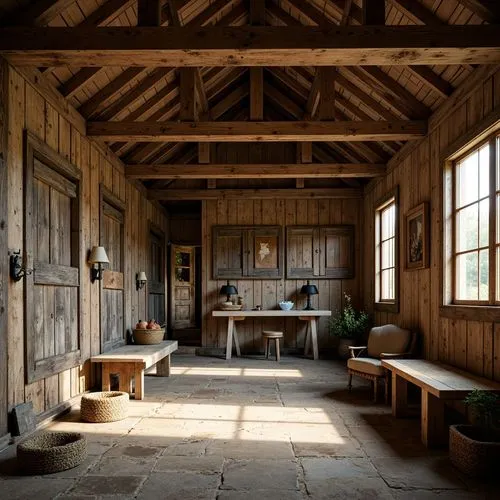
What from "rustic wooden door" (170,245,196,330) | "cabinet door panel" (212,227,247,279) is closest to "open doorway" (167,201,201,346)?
"rustic wooden door" (170,245,196,330)

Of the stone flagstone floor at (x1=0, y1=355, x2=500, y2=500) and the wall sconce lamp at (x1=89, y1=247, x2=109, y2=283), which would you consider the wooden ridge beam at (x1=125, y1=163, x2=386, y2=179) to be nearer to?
the wall sconce lamp at (x1=89, y1=247, x2=109, y2=283)

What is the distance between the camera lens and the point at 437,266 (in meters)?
5.10

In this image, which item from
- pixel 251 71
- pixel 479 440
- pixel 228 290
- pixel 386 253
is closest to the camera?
pixel 479 440

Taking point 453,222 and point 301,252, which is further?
point 301,252

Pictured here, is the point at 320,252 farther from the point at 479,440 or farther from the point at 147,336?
the point at 479,440

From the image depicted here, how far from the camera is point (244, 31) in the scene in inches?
142

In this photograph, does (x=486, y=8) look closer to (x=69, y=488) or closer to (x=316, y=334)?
(x=69, y=488)

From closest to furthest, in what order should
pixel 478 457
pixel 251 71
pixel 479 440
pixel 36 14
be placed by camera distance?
1. pixel 478 457
2. pixel 479 440
3. pixel 36 14
4. pixel 251 71

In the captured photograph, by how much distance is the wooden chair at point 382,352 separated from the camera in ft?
17.0

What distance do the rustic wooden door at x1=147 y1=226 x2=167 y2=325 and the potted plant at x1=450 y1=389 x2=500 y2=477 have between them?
21.5 feet

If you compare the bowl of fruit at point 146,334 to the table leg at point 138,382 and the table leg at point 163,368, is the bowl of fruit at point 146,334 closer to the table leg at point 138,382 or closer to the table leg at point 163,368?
the table leg at point 163,368

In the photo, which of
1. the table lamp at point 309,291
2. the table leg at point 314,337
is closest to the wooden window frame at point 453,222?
the table leg at point 314,337

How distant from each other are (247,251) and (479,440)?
644 centimetres

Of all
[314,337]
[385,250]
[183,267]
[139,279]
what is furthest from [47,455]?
[183,267]
